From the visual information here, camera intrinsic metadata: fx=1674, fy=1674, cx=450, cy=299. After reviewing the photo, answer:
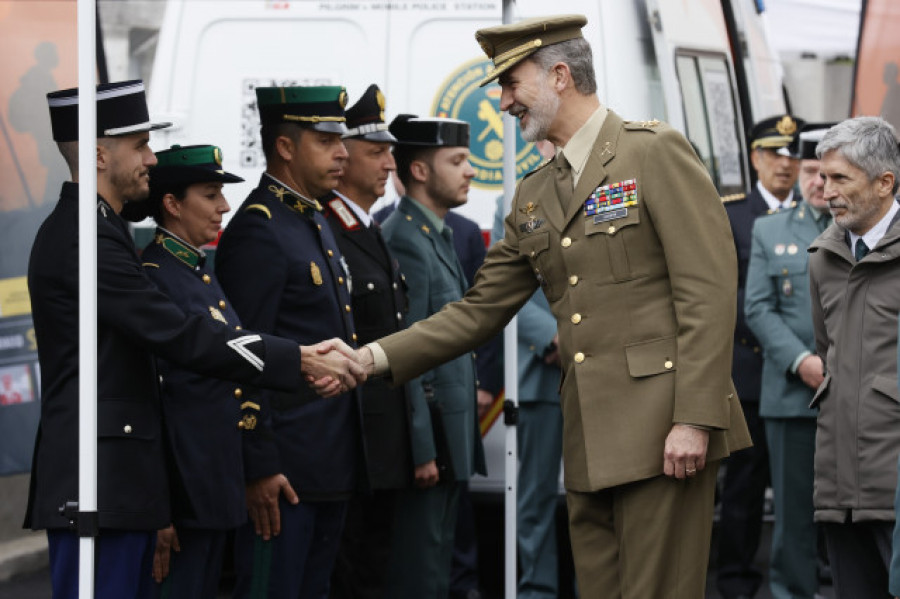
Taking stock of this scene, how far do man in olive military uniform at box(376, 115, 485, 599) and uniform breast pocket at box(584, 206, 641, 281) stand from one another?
1.60m

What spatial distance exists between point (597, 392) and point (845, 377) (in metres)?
1.05

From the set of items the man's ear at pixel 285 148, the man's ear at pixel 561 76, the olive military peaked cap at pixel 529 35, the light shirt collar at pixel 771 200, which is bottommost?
the light shirt collar at pixel 771 200

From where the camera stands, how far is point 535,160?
707 centimetres

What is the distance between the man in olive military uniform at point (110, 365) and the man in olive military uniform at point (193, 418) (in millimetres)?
213

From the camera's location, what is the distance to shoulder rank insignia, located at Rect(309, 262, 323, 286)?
514cm

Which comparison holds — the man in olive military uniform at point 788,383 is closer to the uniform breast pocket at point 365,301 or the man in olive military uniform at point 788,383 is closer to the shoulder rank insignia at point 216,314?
the uniform breast pocket at point 365,301

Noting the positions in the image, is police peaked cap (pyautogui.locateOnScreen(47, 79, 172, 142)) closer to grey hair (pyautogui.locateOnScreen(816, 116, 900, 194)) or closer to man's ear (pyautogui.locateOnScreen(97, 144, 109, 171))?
man's ear (pyautogui.locateOnScreen(97, 144, 109, 171))

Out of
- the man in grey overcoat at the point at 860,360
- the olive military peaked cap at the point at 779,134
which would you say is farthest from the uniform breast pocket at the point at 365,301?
the olive military peaked cap at the point at 779,134

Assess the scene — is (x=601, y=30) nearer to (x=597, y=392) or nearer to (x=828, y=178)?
(x=828, y=178)

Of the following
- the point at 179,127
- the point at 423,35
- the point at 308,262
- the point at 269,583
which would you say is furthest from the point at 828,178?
the point at 179,127

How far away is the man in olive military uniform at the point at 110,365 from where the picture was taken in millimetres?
4168

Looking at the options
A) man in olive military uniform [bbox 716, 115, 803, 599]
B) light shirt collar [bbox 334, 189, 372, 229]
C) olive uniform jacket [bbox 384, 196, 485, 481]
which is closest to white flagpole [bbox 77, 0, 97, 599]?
light shirt collar [bbox 334, 189, 372, 229]

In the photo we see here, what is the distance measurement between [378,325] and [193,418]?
1.08 metres

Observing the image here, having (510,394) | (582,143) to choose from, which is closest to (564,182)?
(582,143)
